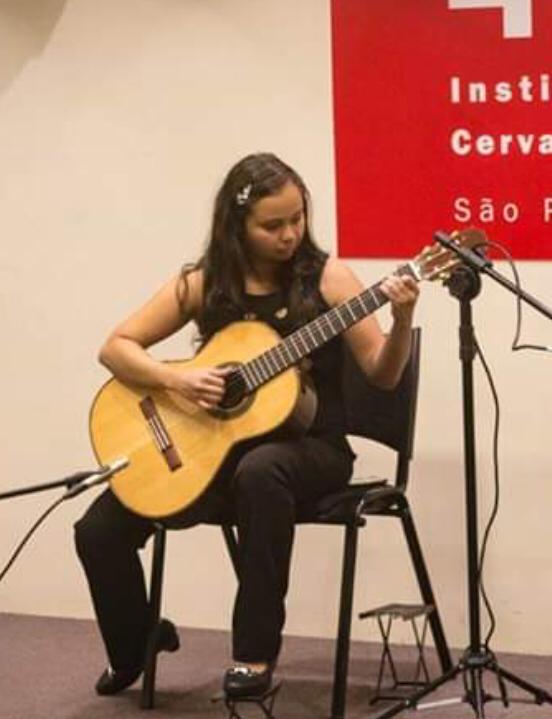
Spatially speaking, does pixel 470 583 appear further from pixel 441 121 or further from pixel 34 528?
pixel 441 121

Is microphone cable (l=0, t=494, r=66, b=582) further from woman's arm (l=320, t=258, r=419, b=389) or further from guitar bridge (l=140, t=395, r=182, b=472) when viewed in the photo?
woman's arm (l=320, t=258, r=419, b=389)

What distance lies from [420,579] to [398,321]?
69 cm

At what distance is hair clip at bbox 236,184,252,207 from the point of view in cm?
315

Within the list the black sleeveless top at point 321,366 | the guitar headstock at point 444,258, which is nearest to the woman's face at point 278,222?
the black sleeveless top at point 321,366

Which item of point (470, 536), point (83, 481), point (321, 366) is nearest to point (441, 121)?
point (321, 366)

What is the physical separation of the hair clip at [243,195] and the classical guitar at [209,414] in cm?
25

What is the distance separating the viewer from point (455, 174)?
3488 mm

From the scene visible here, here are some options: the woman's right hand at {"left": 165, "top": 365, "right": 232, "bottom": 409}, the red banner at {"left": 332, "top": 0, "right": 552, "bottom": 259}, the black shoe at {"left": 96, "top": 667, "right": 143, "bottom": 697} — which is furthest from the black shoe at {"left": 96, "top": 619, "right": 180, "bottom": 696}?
the red banner at {"left": 332, "top": 0, "right": 552, "bottom": 259}

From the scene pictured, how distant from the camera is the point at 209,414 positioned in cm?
314

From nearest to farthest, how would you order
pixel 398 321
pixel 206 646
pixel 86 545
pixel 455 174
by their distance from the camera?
pixel 398 321 < pixel 86 545 < pixel 455 174 < pixel 206 646

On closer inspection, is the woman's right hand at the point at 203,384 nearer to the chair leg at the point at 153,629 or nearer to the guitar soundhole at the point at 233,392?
the guitar soundhole at the point at 233,392

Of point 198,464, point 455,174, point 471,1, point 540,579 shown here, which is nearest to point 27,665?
point 198,464

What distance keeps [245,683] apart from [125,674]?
49 cm

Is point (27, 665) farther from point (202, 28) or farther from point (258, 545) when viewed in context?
point (202, 28)
